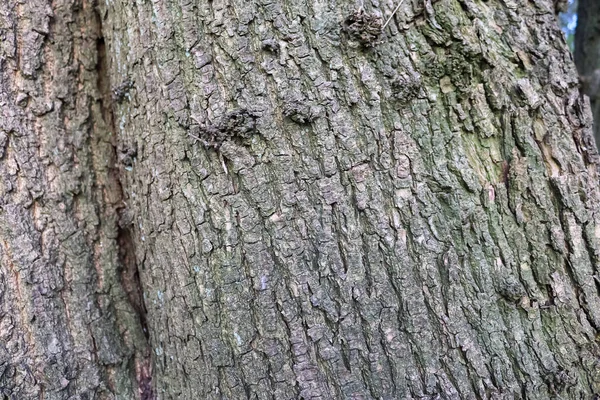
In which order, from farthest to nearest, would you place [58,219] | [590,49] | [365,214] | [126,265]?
[590,49] < [126,265] < [58,219] < [365,214]

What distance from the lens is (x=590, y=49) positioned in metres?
2.80

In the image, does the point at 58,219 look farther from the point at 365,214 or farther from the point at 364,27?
the point at 364,27

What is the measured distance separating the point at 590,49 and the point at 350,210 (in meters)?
2.67

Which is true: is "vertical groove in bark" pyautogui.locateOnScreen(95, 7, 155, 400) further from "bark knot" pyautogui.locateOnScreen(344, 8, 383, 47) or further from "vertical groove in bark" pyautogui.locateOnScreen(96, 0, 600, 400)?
"bark knot" pyautogui.locateOnScreen(344, 8, 383, 47)

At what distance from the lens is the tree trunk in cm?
111

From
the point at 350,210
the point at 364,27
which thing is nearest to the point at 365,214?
the point at 350,210

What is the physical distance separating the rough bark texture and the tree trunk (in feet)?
6.37

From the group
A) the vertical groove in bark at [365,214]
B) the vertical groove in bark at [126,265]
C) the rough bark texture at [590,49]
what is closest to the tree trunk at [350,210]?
the vertical groove in bark at [365,214]

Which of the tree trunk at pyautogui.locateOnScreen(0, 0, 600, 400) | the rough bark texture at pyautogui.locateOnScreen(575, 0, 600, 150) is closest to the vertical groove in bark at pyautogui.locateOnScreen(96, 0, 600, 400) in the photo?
the tree trunk at pyautogui.locateOnScreen(0, 0, 600, 400)

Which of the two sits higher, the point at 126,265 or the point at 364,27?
the point at 364,27

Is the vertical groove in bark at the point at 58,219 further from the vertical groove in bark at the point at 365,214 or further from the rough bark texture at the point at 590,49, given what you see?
the rough bark texture at the point at 590,49

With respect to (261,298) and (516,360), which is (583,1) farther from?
(261,298)

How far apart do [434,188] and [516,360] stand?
1.66 feet

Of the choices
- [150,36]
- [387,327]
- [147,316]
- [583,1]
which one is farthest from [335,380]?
[583,1]
